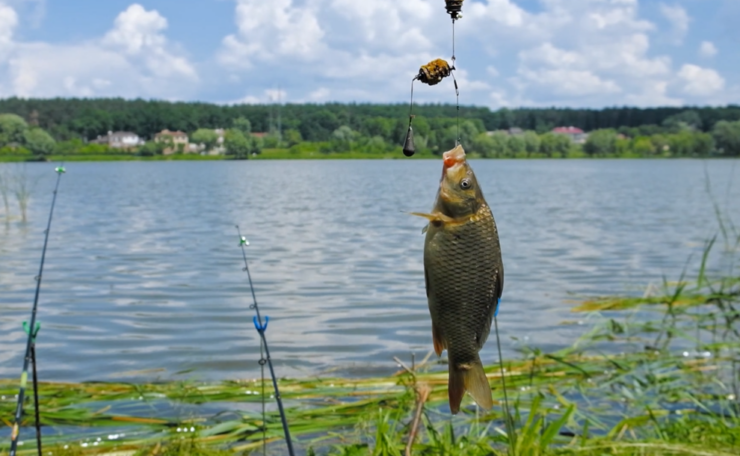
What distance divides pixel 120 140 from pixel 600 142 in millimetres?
52599

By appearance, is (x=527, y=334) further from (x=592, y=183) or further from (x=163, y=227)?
(x=592, y=183)

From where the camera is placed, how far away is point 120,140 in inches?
3728

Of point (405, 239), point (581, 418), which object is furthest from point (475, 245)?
point (405, 239)

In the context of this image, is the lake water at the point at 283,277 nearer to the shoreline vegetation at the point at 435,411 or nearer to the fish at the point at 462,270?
the shoreline vegetation at the point at 435,411

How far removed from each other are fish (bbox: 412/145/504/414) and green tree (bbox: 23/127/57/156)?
201ft

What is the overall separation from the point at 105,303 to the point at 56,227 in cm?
1136

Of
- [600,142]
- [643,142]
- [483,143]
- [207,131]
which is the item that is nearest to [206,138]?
[207,131]

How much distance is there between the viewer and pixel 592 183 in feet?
152

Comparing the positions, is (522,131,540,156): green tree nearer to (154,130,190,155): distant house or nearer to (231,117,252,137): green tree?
(231,117,252,137): green tree

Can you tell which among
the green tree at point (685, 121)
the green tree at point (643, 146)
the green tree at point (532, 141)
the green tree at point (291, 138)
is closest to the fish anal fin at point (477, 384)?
the green tree at point (291, 138)

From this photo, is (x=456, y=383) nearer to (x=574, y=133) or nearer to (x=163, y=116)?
(x=574, y=133)

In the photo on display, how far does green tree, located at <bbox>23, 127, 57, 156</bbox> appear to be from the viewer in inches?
2313

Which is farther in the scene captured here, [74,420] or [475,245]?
[74,420]

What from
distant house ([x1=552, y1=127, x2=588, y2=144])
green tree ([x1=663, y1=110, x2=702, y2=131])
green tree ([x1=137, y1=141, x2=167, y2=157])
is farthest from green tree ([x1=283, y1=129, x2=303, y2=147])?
green tree ([x1=137, y1=141, x2=167, y2=157])
